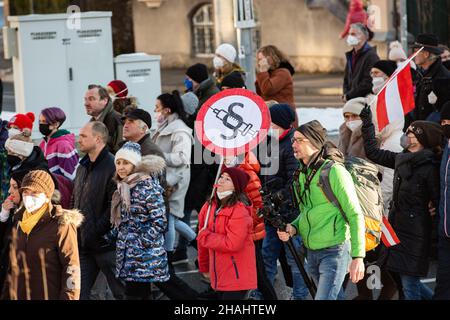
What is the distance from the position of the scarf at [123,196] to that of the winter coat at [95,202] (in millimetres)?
197

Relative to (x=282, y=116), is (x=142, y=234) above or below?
below

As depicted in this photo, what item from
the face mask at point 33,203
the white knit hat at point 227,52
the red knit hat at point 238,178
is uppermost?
the white knit hat at point 227,52

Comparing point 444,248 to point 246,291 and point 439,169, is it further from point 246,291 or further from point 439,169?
point 246,291

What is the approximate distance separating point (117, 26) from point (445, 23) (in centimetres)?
677

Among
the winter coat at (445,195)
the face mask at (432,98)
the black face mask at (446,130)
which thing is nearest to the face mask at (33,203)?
the winter coat at (445,195)

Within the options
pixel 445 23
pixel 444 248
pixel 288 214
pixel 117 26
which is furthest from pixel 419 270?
pixel 117 26

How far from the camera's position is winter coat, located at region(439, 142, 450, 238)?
10156 millimetres

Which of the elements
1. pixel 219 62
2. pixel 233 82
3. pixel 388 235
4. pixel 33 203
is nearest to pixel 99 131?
pixel 33 203

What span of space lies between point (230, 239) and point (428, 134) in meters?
1.82

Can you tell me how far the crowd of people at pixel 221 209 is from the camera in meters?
9.05

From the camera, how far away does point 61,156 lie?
12000 millimetres

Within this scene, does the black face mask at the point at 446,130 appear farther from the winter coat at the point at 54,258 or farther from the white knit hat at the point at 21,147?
the white knit hat at the point at 21,147

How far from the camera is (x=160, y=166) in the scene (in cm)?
1050

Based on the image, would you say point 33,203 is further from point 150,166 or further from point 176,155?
point 176,155
